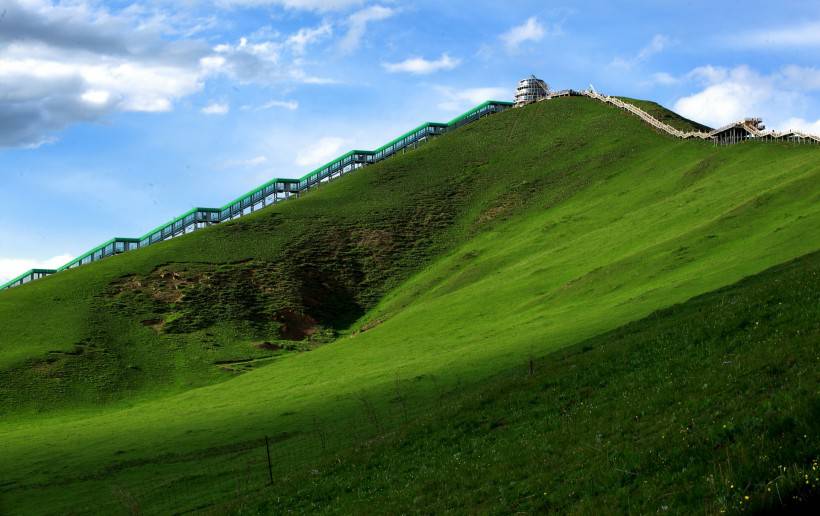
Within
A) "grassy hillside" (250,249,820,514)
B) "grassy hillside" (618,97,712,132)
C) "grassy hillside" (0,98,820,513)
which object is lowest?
"grassy hillside" (250,249,820,514)

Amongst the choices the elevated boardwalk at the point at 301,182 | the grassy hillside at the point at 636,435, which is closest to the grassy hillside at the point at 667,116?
the elevated boardwalk at the point at 301,182

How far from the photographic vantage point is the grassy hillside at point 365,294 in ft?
199

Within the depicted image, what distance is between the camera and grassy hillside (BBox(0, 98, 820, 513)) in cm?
6062

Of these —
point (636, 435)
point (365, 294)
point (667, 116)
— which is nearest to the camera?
point (636, 435)

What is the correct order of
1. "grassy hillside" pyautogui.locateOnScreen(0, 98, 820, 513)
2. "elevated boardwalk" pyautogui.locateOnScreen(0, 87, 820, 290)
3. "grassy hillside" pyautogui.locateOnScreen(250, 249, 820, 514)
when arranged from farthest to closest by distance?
"elevated boardwalk" pyautogui.locateOnScreen(0, 87, 820, 290) → "grassy hillside" pyautogui.locateOnScreen(0, 98, 820, 513) → "grassy hillside" pyautogui.locateOnScreen(250, 249, 820, 514)

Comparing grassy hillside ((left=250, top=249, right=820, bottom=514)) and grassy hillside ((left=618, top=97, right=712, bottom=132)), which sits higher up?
grassy hillside ((left=618, top=97, right=712, bottom=132))

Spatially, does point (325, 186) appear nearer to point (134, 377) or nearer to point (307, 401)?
point (134, 377)

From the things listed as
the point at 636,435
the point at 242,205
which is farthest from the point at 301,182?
the point at 636,435

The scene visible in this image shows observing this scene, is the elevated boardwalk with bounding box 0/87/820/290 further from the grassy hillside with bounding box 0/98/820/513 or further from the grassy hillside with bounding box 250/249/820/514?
the grassy hillside with bounding box 250/249/820/514

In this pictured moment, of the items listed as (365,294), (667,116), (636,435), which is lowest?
(636,435)

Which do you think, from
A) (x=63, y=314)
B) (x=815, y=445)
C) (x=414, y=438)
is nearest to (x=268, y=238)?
(x=63, y=314)

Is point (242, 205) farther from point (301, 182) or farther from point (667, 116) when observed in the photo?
point (667, 116)

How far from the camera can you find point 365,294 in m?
135

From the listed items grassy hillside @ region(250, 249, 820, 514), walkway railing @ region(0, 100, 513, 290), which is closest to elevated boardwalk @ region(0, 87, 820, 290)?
walkway railing @ region(0, 100, 513, 290)
